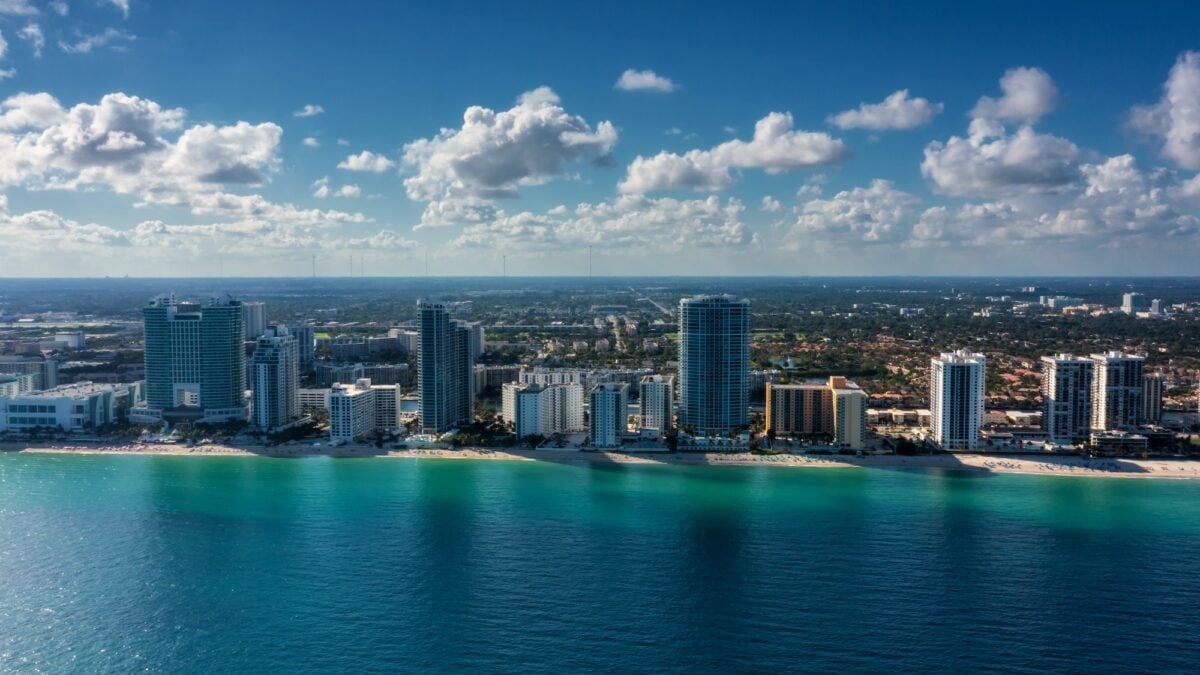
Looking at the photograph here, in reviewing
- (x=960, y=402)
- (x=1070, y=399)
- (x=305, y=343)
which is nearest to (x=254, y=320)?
(x=305, y=343)

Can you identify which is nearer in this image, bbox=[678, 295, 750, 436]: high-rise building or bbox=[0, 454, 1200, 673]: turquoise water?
bbox=[0, 454, 1200, 673]: turquoise water

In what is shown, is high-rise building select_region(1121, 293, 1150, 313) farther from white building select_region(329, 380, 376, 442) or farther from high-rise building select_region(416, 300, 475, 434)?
white building select_region(329, 380, 376, 442)

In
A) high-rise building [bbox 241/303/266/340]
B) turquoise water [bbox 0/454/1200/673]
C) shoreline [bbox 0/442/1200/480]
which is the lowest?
turquoise water [bbox 0/454/1200/673]

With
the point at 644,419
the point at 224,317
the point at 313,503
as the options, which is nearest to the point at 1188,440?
the point at 644,419

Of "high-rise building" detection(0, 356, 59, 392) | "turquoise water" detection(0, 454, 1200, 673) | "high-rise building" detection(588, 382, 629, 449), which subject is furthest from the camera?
"high-rise building" detection(0, 356, 59, 392)

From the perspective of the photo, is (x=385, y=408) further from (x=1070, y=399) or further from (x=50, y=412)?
(x=1070, y=399)

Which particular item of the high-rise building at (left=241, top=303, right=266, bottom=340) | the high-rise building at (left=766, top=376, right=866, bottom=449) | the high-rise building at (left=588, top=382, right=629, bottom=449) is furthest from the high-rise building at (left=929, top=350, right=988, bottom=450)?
the high-rise building at (left=241, top=303, right=266, bottom=340)

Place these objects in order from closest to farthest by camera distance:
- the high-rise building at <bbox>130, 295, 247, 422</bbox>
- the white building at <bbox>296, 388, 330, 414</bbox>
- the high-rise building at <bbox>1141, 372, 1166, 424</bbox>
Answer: the high-rise building at <bbox>1141, 372, 1166, 424</bbox> < the high-rise building at <bbox>130, 295, 247, 422</bbox> < the white building at <bbox>296, 388, 330, 414</bbox>
